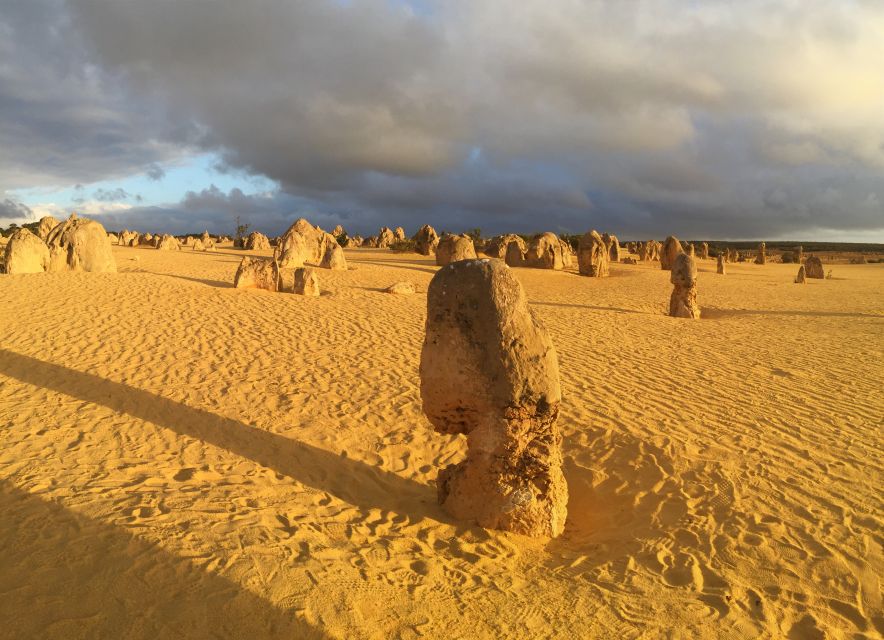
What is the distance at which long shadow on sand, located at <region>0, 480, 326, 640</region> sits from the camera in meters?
3.21

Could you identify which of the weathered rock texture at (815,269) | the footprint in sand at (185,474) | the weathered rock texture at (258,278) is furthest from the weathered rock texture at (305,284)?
the weathered rock texture at (815,269)

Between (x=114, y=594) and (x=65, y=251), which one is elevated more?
(x=65, y=251)

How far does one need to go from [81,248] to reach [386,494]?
17.6m

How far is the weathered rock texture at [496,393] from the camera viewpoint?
4.74 metres

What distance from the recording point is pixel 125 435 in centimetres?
667

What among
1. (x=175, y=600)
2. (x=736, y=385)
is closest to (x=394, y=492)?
(x=175, y=600)

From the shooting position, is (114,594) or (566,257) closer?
(114,594)

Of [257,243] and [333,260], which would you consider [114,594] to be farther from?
[257,243]

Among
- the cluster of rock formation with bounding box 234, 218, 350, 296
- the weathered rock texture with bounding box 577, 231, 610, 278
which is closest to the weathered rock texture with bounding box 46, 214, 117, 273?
the cluster of rock formation with bounding box 234, 218, 350, 296

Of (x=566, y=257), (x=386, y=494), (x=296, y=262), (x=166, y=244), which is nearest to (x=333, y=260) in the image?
(x=296, y=262)

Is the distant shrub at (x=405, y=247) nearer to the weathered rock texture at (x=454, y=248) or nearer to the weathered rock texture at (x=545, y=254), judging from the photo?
the weathered rock texture at (x=545, y=254)

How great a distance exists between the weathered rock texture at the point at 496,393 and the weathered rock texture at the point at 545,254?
2444 cm

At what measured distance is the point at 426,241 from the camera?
124 ft

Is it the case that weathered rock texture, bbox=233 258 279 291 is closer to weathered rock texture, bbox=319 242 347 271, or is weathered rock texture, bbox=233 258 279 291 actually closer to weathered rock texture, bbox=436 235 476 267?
weathered rock texture, bbox=319 242 347 271
